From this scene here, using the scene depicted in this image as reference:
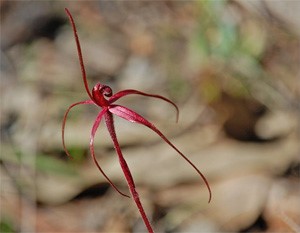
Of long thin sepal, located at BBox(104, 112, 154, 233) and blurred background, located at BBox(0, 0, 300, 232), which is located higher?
long thin sepal, located at BBox(104, 112, 154, 233)

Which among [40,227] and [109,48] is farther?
[109,48]

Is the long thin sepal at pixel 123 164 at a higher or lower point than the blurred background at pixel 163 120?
higher

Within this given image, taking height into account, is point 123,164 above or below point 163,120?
above

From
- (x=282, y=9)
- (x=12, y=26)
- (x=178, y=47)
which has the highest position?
(x=282, y=9)

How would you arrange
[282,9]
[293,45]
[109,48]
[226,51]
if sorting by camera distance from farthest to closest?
[109,48] → [293,45] → [226,51] → [282,9]

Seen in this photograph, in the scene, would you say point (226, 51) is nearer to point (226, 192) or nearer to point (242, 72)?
point (242, 72)

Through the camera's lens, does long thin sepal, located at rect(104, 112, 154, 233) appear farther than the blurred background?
No

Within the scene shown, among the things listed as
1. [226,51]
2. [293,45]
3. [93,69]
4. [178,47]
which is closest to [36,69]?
[93,69]

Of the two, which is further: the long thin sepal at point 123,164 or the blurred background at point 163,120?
the blurred background at point 163,120
